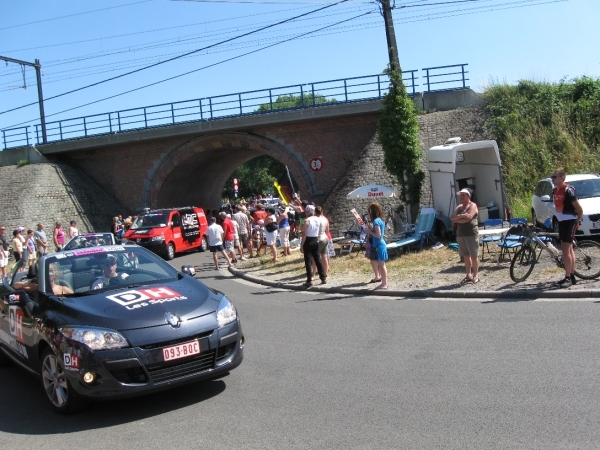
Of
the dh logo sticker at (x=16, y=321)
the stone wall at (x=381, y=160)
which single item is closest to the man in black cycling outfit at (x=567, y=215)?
the dh logo sticker at (x=16, y=321)

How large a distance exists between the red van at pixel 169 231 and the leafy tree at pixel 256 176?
5214cm

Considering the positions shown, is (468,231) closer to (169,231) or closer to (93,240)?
(93,240)

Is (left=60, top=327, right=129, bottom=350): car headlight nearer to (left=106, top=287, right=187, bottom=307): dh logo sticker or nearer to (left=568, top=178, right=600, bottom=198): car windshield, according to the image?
(left=106, top=287, right=187, bottom=307): dh logo sticker

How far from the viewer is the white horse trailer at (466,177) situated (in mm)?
18625

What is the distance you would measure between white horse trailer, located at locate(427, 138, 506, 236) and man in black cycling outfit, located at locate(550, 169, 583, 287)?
26.5 ft

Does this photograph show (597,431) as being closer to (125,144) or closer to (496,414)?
(496,414)

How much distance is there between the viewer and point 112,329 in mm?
5848

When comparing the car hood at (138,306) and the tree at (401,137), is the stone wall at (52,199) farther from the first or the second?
the car hood at (138,306)

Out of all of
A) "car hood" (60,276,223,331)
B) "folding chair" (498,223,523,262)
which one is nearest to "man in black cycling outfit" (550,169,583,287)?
"folding chair" (498,223,523,262)

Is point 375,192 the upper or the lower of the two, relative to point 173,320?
upper

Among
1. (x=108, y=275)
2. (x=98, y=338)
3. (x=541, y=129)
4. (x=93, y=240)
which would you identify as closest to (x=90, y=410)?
(x=98, y=338)

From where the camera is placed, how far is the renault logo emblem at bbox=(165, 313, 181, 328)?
6.00 m

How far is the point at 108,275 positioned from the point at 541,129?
70.8 feet

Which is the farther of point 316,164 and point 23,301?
point 316,164
